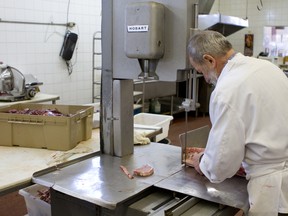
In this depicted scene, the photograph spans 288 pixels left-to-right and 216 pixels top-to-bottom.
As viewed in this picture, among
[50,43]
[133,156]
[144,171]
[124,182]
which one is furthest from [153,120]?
[50,43]

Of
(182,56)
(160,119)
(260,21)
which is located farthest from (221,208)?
(260,21)

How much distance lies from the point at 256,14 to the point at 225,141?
6.78 m

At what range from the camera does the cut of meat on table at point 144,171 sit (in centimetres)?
169

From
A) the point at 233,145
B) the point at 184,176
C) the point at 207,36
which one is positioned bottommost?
the point at 184,176

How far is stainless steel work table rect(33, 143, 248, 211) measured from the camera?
1.46 m

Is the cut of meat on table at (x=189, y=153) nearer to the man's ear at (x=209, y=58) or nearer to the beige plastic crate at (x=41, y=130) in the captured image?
the man's ear at (x=209, y=58)

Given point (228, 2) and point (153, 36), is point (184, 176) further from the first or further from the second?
point (228, 2)

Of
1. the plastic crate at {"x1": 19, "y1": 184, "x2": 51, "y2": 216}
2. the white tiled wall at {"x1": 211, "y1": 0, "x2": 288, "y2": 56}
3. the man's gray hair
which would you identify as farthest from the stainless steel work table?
the white tiled wall at {"x1": 211, "y1": 0, "x2": 288, "y2": 56}

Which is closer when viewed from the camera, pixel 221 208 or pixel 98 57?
pixel 221 208

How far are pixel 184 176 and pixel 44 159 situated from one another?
0.78 metres

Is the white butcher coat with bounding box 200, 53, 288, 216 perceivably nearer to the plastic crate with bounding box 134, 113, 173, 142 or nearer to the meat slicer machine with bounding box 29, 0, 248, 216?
the meat slicer machine with bounding box 29, 0, 248, 216

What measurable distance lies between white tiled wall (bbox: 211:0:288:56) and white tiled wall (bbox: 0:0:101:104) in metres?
3.30

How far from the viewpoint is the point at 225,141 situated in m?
1.40

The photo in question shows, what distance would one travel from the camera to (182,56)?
1651mm
